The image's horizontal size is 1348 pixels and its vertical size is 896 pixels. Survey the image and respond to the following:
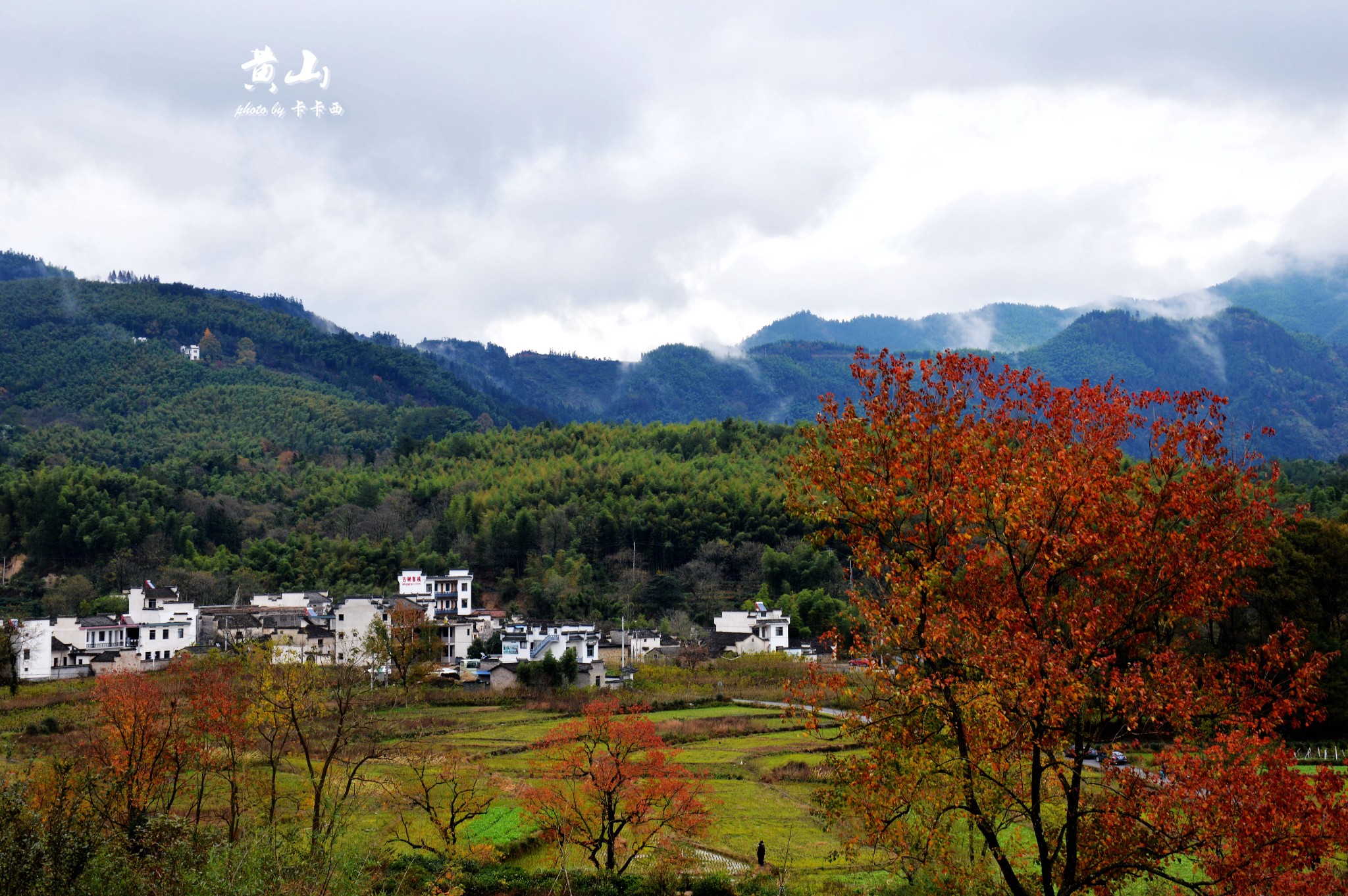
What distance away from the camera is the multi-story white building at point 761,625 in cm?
6275

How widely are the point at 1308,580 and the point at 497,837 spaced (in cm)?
2978

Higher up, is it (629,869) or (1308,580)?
(1308,580)

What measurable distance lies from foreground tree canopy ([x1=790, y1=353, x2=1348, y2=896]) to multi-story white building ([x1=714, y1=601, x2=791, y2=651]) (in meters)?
52.4

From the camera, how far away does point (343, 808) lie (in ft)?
75.9

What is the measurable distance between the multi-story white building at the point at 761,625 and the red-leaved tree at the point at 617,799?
36311mm

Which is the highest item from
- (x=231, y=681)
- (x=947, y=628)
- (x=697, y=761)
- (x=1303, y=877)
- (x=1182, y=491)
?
(x=1182, y=491)

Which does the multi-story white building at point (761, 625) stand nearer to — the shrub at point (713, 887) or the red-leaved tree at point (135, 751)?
the red-leaved tree at point (135, 751)

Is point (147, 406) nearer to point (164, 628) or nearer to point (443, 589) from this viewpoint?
point (443, 589)

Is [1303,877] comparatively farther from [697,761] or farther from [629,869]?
[697,761]

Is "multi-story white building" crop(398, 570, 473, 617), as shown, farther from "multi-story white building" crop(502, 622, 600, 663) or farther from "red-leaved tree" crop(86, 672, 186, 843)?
"red-leaved tree" crop(86, 672, 186, 843)

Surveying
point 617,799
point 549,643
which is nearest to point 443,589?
point 549,643

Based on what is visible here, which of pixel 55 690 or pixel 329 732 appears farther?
pixel 55 690

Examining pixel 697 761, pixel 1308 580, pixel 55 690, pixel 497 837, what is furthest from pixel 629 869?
pixel 55 690

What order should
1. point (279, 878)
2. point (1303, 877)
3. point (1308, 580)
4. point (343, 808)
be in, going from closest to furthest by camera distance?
point (1303, 877)
point (279, 878)
point (343, 808)
point (1308, 580)
